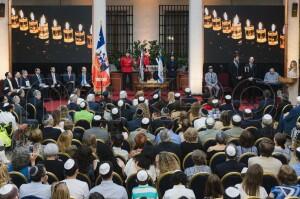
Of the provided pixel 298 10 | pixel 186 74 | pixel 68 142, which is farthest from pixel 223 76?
pixel 68 142

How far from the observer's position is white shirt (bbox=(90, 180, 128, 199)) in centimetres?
808

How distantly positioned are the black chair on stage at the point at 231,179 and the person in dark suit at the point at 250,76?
16.9 m

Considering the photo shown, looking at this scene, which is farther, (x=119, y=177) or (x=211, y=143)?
(x=211, y=143)

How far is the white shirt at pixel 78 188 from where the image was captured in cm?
827

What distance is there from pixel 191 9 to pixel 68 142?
1543 cm

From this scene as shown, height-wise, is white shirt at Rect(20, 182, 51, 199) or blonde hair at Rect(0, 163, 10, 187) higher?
blonde hair at Rect(0, 163, 10, 187)

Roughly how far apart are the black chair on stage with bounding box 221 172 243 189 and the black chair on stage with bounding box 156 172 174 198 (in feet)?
2.32

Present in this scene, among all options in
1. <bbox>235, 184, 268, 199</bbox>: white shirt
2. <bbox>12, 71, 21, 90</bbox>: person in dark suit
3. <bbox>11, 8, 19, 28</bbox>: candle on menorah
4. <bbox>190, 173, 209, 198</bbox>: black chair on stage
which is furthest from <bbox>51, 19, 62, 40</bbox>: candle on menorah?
<bbox>235, 184, 268, 199</bbox>: white shirt

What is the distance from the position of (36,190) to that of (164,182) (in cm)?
179

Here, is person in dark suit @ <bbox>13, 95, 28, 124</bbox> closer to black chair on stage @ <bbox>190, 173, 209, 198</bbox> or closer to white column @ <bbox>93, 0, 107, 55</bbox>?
white column @ <bbox>93, 0, 107, 55</bbox>

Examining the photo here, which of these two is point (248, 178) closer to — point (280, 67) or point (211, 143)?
point (211, 143)

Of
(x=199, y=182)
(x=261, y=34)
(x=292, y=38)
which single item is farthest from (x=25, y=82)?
(x=199, y=182)

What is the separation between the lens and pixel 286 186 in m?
8.15

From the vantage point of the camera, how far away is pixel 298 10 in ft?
82.6
